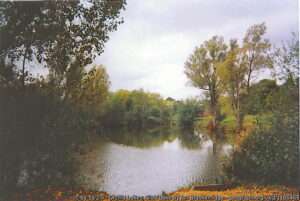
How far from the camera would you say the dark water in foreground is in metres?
5.69

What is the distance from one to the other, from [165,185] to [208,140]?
3500mm

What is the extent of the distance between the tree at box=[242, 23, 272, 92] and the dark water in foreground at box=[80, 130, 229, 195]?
1707mm

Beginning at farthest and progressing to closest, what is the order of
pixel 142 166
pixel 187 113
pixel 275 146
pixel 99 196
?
pixel 187 113 → pixel 142 166 → pixel 275 146 → pixel 99 196

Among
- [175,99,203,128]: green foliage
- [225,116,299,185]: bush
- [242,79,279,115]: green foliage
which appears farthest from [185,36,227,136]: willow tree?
[225,116,299,185]: bush

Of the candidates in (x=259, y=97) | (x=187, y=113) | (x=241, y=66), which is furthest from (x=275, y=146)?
(x=187, y=113)

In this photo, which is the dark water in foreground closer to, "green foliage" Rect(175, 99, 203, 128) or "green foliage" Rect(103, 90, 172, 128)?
"green foliage" Rect(103, 90, 172, 128)

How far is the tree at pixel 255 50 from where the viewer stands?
6.14 m

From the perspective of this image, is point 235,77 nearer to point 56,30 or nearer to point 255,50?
point 255,50

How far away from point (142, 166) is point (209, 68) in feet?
8.61

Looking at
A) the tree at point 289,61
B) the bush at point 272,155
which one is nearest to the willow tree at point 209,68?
the tree at point 289,61

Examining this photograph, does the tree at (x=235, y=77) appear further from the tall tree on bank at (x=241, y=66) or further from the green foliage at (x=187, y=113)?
the green foliage at (x=187, y=113)

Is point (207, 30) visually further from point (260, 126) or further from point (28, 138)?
point (28, 138)

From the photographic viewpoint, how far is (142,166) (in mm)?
6945

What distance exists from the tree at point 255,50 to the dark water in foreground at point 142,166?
1.71m
